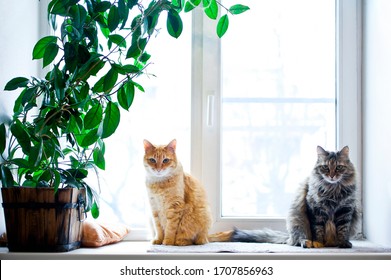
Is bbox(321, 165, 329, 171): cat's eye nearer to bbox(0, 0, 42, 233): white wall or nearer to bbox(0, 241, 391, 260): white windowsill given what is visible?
bbox(0, 241, 391, 260): white windowsill

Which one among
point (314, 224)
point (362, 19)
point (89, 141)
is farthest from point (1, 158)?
point (362, 19)

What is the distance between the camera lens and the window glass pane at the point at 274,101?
7.91ft

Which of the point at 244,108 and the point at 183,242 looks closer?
the point at 183,242

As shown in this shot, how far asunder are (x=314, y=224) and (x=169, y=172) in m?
0.56

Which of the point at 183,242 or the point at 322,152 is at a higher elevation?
the point at 322,152

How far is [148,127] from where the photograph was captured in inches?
94.7

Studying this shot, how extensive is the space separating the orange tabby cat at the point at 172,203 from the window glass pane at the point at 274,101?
291mm

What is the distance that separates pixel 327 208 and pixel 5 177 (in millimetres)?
1107

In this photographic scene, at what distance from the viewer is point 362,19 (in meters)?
2.40

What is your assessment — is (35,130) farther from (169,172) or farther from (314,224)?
(314,224)

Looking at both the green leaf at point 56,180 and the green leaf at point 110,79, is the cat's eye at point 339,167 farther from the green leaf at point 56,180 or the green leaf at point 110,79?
the green leaf at point 56,180

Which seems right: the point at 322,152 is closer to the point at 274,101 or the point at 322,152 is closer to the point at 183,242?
the point at 274,101

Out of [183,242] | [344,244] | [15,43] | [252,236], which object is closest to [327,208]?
[344,244]

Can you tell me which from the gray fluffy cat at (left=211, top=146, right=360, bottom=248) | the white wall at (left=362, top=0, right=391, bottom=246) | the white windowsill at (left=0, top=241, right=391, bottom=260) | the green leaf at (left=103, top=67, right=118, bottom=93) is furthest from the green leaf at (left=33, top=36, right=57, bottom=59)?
the white wall at (left=362, top=0, right=391, bottom=246)
